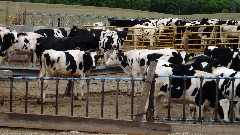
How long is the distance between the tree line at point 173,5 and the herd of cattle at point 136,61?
3941cm

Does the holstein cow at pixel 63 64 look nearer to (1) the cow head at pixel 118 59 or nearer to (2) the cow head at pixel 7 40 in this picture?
(1) the cow head at pixel 118 59

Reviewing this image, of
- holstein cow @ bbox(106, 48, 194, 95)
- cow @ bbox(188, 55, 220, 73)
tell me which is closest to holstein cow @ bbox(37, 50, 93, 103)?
holstein cow @ bbox(106, 48, 194, 95)

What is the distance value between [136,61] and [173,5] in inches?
1935

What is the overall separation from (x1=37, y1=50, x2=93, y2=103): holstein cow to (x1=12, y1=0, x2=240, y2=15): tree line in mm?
47377

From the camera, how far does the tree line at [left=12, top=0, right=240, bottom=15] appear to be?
68.6 meters

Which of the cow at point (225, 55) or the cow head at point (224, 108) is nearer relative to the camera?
the cow head at point (224, 108)

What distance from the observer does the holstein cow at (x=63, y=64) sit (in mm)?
18656

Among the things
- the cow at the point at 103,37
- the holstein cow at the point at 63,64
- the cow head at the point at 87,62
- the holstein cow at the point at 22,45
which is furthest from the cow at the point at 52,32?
the holstein cow at the point at 63,64

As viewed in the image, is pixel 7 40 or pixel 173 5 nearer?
pixel 7 40

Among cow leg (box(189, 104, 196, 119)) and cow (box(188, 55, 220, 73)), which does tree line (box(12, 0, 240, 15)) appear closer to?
cow (box(188, 55, 220, 73))

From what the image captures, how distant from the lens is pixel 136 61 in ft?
66.8

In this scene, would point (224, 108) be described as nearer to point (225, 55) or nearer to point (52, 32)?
point (225, 55)

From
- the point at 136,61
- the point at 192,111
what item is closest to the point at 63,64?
the point at 136,61

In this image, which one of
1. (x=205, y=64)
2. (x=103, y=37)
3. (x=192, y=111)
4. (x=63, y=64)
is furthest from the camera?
(x=103, y=37)
